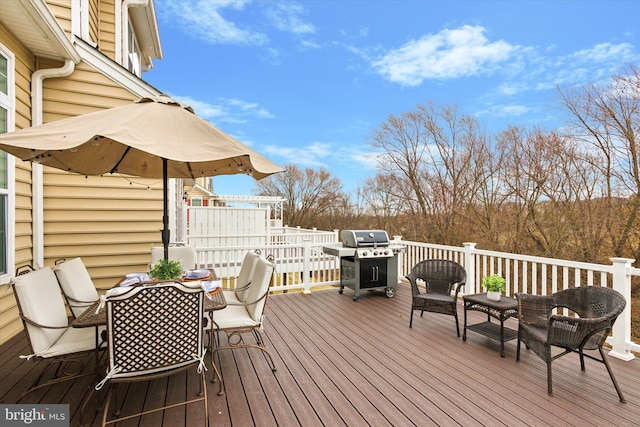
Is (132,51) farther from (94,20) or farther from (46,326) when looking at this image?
(46,326)

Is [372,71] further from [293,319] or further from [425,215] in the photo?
[293,319]

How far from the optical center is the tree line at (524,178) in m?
6.62

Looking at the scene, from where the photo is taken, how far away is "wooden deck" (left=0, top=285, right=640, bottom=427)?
2154mm

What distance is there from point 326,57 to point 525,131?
7802 millimetres

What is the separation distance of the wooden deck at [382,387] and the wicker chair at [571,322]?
216 millimetres

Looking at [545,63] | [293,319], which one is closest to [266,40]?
[545,63]

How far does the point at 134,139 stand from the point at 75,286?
185cm

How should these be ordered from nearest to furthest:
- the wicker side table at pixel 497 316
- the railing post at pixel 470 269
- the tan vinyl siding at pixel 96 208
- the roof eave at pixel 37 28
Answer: the roof eave at pixel 37 28 → the wicker side table at pixel 497 316 → the tan vinyl siding at pixel 96 208 → the railing post at pixel 470 269

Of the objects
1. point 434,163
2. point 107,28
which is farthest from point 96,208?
point 434,163

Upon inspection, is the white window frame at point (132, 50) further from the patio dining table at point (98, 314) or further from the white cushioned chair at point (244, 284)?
the patio dining table at point (98, 314)

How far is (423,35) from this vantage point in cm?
973

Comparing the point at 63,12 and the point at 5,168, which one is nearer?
the point at 5,168

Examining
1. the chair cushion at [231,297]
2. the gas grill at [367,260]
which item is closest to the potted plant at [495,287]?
the gas grill at [367,260]

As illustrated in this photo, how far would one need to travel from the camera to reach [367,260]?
208 inches
